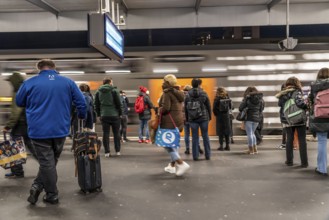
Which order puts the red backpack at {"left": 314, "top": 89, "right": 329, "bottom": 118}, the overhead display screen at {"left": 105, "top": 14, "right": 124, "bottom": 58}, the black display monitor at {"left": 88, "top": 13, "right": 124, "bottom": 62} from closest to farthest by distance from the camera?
the red backpack at {"left": 314, "top": 89, "right": 329, "bottom": 118} < the black display monitor at {"left": 88, "top": 13, "right": 124, "bottom": 62} < the overhead display screen at {"left": 105, "top": 14, "right": 124, "bottom": 58}

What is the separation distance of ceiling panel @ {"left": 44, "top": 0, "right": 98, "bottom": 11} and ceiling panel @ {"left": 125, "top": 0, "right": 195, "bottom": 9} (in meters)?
1.27

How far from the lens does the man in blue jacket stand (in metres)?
4.19

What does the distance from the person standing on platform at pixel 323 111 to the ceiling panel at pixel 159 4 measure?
8038 millimetres

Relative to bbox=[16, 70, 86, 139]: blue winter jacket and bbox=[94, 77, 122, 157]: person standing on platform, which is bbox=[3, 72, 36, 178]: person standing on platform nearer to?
bbox=[16, 70, 86, 139]: blue winter jacket

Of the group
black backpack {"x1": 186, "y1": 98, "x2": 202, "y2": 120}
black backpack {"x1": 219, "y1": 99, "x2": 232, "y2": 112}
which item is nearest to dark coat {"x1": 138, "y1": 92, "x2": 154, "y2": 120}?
black backpack {"x1": 219, "y1": 99, "x2": 232, "y2": 112}

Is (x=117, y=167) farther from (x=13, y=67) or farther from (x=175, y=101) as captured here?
(x=13, y=67)

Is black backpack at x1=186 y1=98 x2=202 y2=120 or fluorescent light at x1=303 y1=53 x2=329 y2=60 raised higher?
fluorescent light at x1=303 y1=53 x2=329 y2=60

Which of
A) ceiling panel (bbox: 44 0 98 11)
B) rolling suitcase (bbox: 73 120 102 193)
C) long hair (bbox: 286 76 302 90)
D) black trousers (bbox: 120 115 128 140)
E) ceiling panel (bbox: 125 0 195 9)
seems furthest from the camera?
ceiling panel (bbox: 125 0 195 9)

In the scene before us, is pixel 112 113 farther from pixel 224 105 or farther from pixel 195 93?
pixel 224 105

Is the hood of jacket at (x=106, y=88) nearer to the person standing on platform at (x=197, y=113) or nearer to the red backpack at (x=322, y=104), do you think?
the person standing on platform at (x=197, y=113)

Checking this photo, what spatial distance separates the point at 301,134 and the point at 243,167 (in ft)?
3.79

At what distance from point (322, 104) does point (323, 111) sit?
0.35 ft

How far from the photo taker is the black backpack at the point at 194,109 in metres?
6.89

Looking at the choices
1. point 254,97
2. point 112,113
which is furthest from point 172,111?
point 254,97
